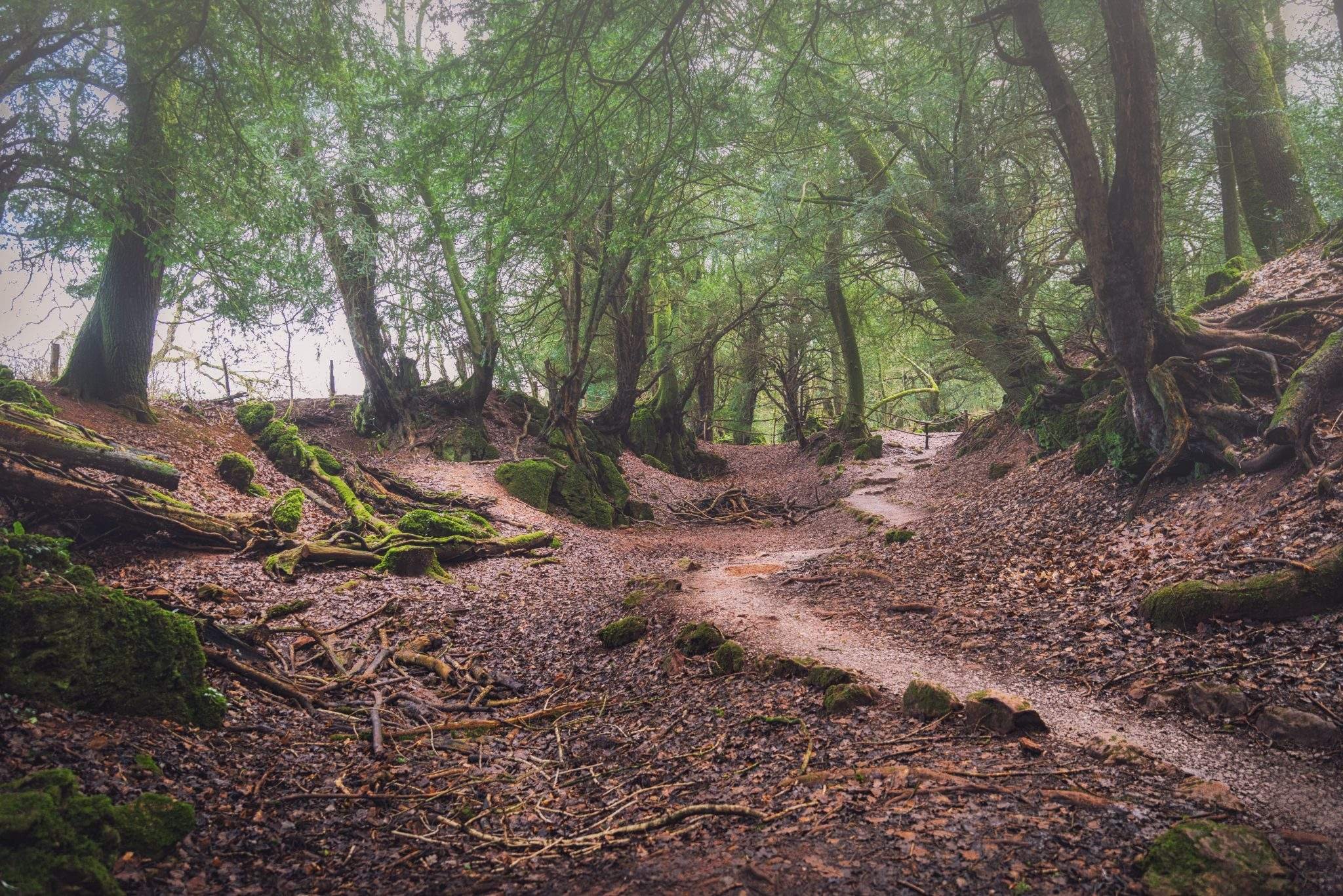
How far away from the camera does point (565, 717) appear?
16.7 feet

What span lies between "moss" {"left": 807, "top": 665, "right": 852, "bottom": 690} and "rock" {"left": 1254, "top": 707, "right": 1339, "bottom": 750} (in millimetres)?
2197

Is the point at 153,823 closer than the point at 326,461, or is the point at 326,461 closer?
the point at 153,823

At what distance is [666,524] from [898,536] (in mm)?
6759

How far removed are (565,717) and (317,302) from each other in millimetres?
11617

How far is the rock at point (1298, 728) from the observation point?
3.20 metres

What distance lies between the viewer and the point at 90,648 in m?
3.58

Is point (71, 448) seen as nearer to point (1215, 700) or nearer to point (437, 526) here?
point (437, 526)

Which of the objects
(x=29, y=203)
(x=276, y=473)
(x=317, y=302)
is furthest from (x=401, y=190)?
(x=29, y=203)

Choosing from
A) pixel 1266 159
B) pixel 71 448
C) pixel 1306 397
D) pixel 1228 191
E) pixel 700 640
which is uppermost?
pixel 1266 159

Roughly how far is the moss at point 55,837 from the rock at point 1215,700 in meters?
5.17

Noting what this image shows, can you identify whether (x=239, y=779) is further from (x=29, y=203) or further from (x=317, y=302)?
(x=317, y=302)

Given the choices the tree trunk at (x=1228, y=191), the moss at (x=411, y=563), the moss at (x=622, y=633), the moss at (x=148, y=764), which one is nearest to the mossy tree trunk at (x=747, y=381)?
the tree trunk at (x=1228, y=191)

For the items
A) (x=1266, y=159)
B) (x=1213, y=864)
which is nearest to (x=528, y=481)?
(x=1213, y=864)

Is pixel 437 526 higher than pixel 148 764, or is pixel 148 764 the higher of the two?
pixel 437 526
